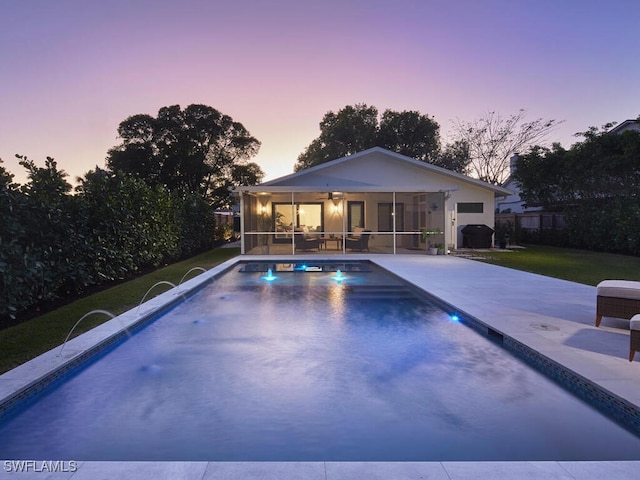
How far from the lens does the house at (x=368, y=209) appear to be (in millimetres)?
16734

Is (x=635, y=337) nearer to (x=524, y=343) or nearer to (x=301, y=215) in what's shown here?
(x=524, y=343)

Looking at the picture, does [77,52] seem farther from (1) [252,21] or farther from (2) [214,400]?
(2) [214,400]

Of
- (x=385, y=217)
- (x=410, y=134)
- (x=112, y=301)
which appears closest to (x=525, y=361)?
(x=112, y=301)

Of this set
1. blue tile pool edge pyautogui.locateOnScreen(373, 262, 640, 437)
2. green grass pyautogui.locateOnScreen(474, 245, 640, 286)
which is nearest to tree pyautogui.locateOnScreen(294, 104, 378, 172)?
green grass pyautogui.locateOnScreen(474, 245, 640, 286)

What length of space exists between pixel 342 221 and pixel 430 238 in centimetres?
378

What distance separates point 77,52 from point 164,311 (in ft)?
34.4

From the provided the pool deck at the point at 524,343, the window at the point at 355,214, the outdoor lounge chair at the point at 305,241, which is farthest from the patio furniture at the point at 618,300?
the window at the point at 355,214

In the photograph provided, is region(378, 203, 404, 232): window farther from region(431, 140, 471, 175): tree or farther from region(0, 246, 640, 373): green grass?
region(431, 140, 471, 175): tree

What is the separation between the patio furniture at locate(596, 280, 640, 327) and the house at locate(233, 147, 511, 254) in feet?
35.8

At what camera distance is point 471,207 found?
18750 mm

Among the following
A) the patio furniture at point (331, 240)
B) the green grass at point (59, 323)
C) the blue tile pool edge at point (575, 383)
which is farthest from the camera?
the patio furniture at point (331, 240)

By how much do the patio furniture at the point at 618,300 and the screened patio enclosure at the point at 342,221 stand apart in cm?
1050

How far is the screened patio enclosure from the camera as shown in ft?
53.8

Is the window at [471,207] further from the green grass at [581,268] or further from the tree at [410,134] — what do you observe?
the tree at [410,134]
